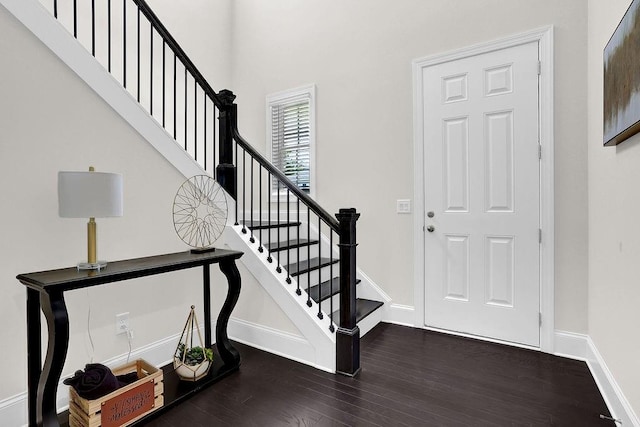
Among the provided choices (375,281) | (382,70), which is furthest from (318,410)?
(382,70)

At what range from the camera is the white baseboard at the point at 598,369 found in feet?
5.62

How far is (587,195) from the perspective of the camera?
2.49m

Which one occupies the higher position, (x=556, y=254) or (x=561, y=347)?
(x=556, y=254)

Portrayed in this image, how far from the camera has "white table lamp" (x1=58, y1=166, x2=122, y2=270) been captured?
164 centimetres

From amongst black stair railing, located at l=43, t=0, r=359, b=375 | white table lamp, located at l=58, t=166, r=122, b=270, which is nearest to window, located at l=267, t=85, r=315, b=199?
black stair railing, located at l=43, t=0, r=359, b=375

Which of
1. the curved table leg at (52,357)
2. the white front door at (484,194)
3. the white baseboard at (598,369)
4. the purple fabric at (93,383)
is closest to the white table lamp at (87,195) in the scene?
the curved table leg at (52,357)

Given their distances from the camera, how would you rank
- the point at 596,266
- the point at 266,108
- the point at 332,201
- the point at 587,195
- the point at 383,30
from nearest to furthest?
the point at 596,266, the point at 587,195, the point at 383,30, the point at 332,201, the point at 266,108

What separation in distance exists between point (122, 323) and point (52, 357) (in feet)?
2.26

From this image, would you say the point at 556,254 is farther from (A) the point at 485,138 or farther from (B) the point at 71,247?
(B) the point at 71,247

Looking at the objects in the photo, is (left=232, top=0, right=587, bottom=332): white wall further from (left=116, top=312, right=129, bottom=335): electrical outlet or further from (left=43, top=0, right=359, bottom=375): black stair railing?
(left=116, top=312, right=129, bottom=335): electrical outlet

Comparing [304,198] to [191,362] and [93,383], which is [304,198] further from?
[93,383]

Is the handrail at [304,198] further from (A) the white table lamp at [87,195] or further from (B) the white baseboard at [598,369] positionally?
(B) the white baseboard at [598,369]

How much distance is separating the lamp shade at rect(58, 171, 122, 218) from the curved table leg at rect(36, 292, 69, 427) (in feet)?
1.27

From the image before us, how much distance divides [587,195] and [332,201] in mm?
2137
